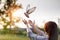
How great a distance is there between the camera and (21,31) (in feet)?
7.57

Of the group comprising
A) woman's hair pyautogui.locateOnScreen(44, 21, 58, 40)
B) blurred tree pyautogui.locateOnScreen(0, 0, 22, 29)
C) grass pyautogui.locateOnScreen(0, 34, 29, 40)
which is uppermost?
blurred tree pyautogui.locateOnScreen(0, 0, 22, 29)

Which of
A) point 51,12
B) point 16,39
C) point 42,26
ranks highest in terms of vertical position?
point 51,12

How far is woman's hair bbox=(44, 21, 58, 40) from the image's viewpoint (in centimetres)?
230

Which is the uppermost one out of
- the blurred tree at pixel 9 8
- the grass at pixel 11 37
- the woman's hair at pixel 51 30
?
the blurred tree at pixel 9 8

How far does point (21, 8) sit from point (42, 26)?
0.33 meters

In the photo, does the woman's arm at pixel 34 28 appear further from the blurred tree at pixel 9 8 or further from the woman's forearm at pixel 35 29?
the blurred tree at pixel 9 8

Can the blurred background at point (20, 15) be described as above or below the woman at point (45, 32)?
above

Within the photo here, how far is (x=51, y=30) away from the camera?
2307 mm

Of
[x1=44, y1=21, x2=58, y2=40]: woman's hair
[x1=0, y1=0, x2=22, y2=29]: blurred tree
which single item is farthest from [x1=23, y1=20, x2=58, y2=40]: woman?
[x1=0, y1=0, x2=22, y2=29]: blurred tree

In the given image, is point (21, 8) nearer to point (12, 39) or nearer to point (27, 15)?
point (27, 15)

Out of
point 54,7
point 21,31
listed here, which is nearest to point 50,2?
point 54,7

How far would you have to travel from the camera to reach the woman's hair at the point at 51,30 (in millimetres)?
2305

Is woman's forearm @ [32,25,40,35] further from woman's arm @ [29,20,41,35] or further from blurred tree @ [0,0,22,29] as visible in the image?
blurred tree @ [0,0,22,29]

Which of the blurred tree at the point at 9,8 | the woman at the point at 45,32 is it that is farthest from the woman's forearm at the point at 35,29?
the blurred tree at the point at 9,8
